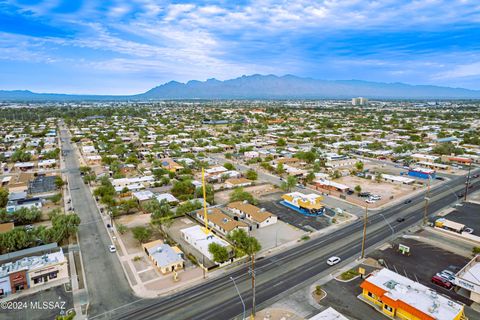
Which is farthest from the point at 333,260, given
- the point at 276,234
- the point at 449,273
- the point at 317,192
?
the point at 317,192

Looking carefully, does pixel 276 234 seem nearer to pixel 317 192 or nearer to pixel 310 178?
pixel 317 192

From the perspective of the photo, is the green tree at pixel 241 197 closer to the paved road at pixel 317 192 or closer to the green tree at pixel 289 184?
the green tree at pixel 289 184

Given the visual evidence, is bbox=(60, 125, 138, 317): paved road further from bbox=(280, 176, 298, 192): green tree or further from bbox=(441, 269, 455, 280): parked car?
bbox=(280, 176, 298, 192): green tree

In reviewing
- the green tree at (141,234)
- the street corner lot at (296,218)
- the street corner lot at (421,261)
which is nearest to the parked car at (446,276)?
the street corner lot at (421,261)

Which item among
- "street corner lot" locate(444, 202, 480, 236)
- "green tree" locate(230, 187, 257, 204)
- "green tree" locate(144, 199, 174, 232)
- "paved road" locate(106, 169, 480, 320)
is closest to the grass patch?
"paved road" locate(106, 169, 480, 320)

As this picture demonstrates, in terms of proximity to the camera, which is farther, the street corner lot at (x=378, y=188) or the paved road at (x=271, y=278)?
the street corner lot at (x=378, y=188)

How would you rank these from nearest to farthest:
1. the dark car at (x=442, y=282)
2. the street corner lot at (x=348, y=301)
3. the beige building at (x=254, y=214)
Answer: the street corner lot at (x=348, y=301)
the dark car at (x=442, y=282)
the beige building at (x=254, y=214)
